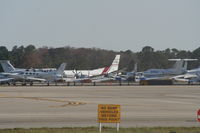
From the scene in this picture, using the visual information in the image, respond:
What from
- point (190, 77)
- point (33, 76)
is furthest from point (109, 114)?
point (190, 77)

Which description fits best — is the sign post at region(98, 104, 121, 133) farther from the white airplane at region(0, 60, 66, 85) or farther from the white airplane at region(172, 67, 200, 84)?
the white airplane at region(172, 67, 200, 84)

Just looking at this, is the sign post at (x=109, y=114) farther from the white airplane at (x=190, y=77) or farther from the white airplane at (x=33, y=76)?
the white airplane at (x=190, y=77)

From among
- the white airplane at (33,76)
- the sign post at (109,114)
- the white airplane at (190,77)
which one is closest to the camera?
the sign post at (109,114)

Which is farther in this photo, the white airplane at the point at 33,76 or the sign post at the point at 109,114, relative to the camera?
the white airplane at the point at 33,76

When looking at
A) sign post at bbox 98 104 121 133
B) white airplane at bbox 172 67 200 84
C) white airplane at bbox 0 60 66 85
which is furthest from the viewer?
white airplane at bbox 172 67 200 84

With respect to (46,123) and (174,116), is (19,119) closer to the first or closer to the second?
(46,123)

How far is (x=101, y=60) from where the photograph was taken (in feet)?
650

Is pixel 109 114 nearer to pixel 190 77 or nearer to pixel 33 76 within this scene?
pixel 33 76

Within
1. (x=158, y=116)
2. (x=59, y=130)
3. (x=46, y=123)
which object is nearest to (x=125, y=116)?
(x=158, y=116)

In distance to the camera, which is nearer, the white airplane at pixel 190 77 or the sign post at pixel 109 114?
the sign post at pixel 109 114

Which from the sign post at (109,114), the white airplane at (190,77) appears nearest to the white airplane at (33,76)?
the white airplane at (190,77)

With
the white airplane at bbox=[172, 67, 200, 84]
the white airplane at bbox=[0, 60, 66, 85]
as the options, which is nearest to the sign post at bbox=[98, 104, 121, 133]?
the white airplane at bbox=[0, 60, 66, 85]

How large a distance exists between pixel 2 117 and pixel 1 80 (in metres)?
68.4

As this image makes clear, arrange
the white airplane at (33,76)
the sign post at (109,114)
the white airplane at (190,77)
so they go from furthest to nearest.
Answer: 1. the white airplane at (190,77)
2. the white airplane at (33,76)
3. the sign post at (109,114)
